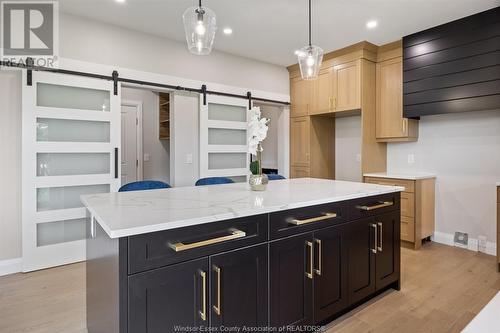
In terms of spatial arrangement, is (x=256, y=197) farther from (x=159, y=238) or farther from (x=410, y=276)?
(x=410, y=276)

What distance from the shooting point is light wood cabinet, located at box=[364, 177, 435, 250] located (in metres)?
3.59

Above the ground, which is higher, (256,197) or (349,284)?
Answer: (256,197)

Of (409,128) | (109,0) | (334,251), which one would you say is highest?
(109,0)

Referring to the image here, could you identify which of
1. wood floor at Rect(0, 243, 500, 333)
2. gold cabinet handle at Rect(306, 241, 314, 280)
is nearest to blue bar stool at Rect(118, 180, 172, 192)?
wood floor at Rect(0, 243, 500, 333)

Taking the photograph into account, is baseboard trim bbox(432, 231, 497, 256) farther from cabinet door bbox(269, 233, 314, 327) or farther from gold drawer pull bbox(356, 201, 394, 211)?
cabinet door bbox(269, 233, 314, 327)

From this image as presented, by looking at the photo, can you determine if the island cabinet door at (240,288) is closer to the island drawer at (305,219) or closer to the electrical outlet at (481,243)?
the island drawer at (305,219)

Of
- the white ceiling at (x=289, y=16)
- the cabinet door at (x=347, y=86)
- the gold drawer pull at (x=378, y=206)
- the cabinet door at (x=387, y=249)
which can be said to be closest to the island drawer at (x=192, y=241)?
the gold drawer pull at (x=378, y=206)

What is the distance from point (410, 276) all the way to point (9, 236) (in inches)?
161

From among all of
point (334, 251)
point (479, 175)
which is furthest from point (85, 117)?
point (479, 175)

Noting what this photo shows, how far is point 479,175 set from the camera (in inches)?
138

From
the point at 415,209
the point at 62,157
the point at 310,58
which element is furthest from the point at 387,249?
the point at 62,157

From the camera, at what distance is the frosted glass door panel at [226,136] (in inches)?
168

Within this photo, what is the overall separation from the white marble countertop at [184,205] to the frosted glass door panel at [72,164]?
168 cm

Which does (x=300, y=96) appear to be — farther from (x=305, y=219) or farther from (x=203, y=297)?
(x=203, y=297)
